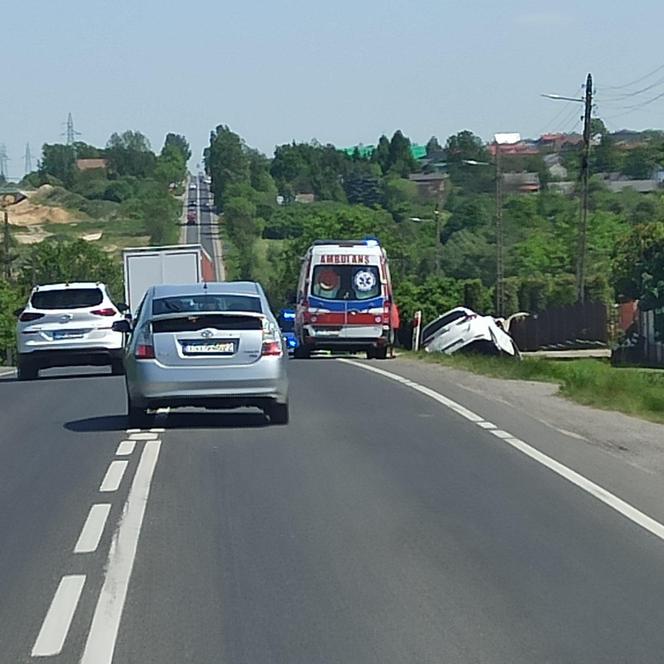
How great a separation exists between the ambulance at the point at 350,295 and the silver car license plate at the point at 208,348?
→ 19897 millimetres

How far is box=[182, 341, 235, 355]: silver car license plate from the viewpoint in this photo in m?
16.3

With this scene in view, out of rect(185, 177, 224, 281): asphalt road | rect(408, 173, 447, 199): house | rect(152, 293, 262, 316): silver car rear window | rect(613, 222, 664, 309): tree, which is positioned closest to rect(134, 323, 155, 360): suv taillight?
rect(152, 293, 262, 316): silver car rear window

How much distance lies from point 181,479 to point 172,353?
3.60 meters

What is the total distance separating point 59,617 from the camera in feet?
26.3

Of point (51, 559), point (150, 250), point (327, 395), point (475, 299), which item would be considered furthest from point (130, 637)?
point (475, 299)

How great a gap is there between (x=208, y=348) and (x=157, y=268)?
2838 centimetres

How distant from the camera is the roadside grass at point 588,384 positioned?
64.5 ft

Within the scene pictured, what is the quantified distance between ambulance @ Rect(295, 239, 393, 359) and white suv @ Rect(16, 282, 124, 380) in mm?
9792

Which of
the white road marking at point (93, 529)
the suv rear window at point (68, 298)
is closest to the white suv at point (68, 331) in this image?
the suv rear window at point (68, 298)

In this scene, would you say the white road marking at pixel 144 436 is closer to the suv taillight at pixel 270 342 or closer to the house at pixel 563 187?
the suv taillight at pixel 270 342

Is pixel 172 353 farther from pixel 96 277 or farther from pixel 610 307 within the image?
pixel 96 277

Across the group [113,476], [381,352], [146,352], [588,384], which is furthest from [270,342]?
[381,352]

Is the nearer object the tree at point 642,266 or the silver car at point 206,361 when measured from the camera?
the silver car at point 206,361

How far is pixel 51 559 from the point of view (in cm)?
957
